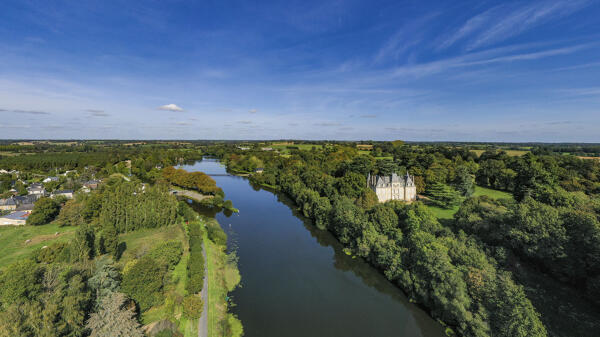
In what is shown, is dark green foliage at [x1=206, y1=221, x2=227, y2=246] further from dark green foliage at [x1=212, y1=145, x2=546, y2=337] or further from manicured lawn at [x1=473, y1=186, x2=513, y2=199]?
manicured lawn at [x1=473, y1=186, x2=513, y2=199]

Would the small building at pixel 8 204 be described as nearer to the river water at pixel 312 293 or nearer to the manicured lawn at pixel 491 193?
the river water at pixel 312 293

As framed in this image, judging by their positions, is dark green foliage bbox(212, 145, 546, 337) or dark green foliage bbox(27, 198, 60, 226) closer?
dark green foliage bbox(212, 145, 546, 337)

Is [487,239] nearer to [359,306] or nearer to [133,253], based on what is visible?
[359,306]

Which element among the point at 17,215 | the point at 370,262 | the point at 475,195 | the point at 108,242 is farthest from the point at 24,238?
the point at 475,195

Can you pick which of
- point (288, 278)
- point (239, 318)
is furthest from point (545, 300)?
point (239, 318)

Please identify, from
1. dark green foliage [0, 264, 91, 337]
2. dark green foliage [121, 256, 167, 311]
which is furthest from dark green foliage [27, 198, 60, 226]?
dark green foliage [121, 256, 167, 311]

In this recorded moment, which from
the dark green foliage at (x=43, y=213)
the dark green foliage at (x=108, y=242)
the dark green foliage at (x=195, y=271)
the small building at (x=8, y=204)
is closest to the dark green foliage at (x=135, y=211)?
the dark green foliage at (x=108, y=242)
